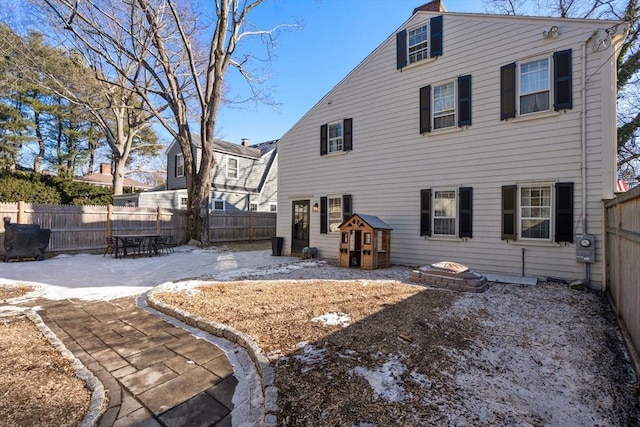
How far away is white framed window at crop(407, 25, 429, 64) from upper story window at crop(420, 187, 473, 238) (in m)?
3.93

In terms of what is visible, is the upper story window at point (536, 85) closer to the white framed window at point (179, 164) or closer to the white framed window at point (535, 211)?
the white framed window at point (535, 211)

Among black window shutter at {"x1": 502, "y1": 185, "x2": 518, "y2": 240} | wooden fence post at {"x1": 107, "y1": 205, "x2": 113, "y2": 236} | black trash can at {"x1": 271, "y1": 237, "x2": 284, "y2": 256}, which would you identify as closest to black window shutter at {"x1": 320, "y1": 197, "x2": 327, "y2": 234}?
black trash can at {"x1": 271, "y1": 237, "x2": 284, "y2": 256}

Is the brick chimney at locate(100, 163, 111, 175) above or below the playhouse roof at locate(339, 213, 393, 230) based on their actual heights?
above

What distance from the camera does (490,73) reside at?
7523mm

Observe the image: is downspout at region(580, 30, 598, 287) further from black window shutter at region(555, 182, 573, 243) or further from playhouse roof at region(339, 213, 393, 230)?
playhouse roof at region(339, 213, 393, 230)

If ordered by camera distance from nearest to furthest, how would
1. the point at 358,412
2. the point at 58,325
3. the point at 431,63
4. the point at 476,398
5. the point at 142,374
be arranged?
the point at 358,412
the point at 476,398
the point at 142,374
the point at 58,325
the point at 431,63

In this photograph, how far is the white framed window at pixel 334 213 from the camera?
10227 millimetres

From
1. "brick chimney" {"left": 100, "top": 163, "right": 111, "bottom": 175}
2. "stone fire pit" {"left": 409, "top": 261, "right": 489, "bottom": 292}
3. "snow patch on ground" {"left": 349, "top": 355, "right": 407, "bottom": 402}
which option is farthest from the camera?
"brick chimney" {"left": 100, "top": 163, "right": 111, "bottom": 175}

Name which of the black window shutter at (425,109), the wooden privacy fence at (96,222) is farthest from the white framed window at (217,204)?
the black window shutter at (425,109)

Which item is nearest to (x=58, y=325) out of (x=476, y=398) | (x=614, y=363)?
(x=476, y=398)

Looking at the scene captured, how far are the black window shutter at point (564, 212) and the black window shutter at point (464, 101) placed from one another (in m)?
2.58

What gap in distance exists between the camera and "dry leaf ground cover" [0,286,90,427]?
225cm

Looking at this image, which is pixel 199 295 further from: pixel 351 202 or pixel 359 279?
pixel 351 202

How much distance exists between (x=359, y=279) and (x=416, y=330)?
319 centimetres
